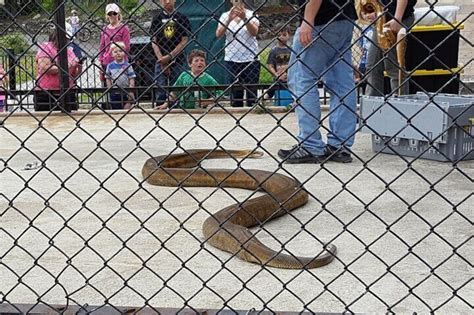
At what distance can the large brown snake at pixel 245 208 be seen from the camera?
3553 millimetres

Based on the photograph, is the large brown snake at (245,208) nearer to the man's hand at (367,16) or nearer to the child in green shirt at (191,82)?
the man's hand at (367,16)

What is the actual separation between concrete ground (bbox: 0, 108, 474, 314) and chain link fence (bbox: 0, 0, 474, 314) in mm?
15

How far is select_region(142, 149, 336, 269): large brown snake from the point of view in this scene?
11.7ft

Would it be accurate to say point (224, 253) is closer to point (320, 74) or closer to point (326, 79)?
point (320, 74)

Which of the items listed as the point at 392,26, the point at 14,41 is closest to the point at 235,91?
the point at 14,41

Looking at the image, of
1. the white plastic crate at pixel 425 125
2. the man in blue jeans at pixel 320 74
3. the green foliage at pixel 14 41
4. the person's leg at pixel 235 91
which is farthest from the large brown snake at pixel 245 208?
the green foliage at pixel 14 41

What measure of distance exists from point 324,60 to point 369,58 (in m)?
1.83

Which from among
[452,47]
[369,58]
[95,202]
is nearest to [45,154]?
[95,202]

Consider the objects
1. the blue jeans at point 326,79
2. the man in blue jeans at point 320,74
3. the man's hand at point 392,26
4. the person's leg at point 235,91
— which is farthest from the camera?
the person's leg at point 235,91

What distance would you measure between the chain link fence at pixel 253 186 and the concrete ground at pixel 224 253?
1cm

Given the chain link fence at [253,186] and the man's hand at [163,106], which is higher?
the chain link fence at [253,186]

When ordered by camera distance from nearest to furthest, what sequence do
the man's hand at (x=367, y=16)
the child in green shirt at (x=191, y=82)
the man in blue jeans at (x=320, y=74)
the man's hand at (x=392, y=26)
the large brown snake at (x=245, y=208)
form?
the large brown snake at (x=245, y=208) < the man in blue jeans at (x=320, y=74) < the man's hand at (x=392, y=26) < the man's hand at (x=367, y=16) < the child in green shirt at (x=191, y=82)

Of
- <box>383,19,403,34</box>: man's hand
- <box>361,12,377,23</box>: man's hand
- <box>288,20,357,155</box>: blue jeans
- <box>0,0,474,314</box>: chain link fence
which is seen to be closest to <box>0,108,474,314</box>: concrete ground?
<box>0,0,474,314</box>: chain link fence

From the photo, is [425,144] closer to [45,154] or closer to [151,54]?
[45,154]
